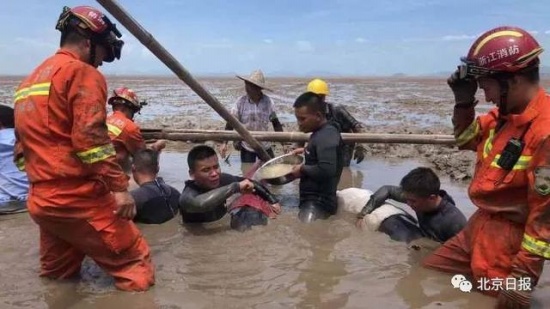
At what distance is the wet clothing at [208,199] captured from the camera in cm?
484

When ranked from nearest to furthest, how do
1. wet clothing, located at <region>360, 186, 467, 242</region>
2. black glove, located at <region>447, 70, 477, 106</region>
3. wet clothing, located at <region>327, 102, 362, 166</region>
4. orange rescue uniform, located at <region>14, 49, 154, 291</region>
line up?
orange rescue uniform, located at <region>14, 49, 154, 291</region>, black glove, located at <region>447, 70, 477, 106</region>, wet clothing, located at <region>360, 186, 467, 242</region>, wet clothing, located at <region>327, 102, 362, 166</region>

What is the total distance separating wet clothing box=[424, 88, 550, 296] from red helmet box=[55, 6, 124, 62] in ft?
7.77

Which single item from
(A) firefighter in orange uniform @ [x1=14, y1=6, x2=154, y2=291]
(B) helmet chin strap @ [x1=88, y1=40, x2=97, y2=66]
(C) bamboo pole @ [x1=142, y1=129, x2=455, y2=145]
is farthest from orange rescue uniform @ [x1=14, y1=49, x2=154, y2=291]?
(C) bamboo pole @ [x1=142, y1=129, x2=455, y2=145]

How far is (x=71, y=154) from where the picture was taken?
3.31 m

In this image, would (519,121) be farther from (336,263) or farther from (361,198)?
(361,198)

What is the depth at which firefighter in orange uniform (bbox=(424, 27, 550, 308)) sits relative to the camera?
2979mm

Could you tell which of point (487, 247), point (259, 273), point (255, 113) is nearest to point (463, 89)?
point (487, 247)

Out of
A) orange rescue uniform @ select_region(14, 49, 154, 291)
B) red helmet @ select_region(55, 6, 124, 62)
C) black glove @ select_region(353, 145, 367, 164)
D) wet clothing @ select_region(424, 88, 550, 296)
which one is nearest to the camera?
wet clothing @ select_region(424, 88, 550, 296)

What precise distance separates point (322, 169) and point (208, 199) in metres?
1.09

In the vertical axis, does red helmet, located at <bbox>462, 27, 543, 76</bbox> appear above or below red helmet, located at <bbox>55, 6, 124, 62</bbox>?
below

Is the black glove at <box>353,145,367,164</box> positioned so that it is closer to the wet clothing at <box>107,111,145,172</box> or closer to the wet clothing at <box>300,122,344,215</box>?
the wet clothing at <box>300,122,344,215</box>

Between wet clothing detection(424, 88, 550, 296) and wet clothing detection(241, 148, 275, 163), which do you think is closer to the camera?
wet clothing detection(424, 88, 550, 296)

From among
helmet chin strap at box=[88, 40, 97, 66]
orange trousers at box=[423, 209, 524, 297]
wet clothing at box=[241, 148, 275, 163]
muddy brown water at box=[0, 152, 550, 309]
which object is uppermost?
helmet chin strap at box=[88, 40, 97, 66]

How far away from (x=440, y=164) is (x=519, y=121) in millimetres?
4977
